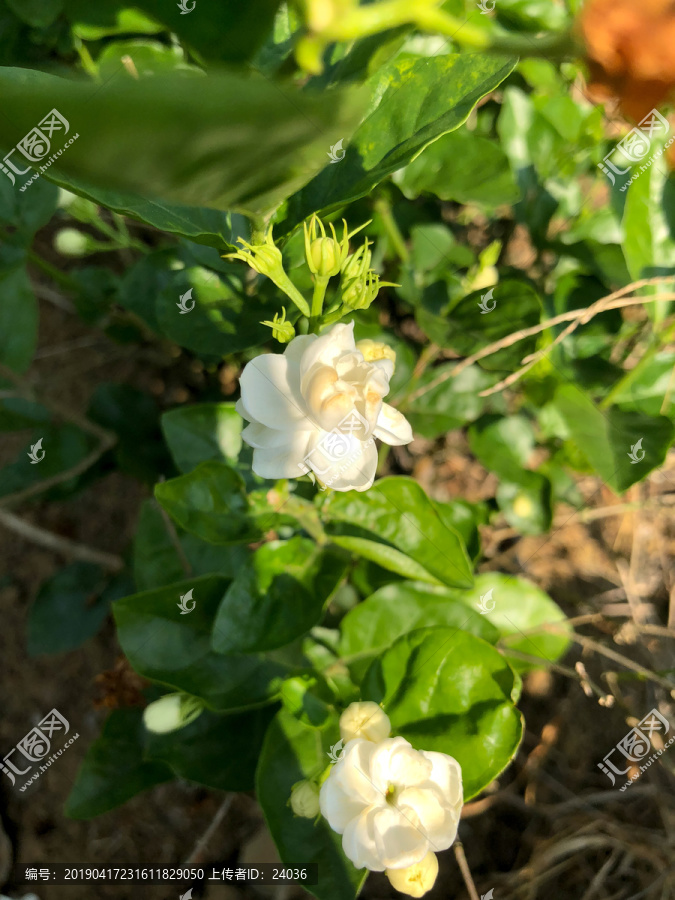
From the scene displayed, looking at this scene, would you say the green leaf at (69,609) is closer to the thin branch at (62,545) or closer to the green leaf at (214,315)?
the thin branch at (62,545)

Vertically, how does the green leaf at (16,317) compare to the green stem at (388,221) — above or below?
below

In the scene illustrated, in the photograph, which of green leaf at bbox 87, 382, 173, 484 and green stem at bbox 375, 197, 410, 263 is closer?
green stem at bbox 375, 197, 410, 263

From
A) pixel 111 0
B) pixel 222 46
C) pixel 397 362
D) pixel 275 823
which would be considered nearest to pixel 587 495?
pixel 397 362

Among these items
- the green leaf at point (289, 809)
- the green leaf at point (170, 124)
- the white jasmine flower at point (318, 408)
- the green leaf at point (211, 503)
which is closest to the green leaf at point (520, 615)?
the green leaf at point (289, 809)

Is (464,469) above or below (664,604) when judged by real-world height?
above

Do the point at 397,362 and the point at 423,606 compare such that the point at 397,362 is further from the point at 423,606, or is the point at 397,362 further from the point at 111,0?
the point at 111,0

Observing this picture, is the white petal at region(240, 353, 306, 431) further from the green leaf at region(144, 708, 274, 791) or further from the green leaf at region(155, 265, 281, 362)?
the green leaf at region(144, 708, 274, 791)

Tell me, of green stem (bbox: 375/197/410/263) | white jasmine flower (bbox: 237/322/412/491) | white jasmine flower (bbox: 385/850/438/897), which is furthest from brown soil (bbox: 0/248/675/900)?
white jasmine flower (bbox: 237/322/412/491)
